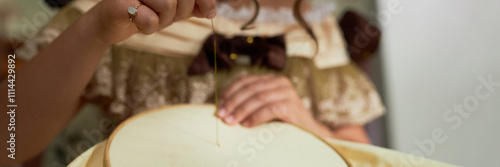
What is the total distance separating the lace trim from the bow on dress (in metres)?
0.03

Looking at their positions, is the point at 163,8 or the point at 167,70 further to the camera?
the point at 167,70

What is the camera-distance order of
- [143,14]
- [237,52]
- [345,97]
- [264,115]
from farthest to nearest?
[345,97], [237,52], [264,115], [143,14]

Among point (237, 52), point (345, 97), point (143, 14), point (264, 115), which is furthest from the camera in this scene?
point (345, 97)

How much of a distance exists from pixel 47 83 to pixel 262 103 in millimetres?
212

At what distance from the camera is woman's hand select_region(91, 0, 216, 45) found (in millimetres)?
242

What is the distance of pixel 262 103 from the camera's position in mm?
381

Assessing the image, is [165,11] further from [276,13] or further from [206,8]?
[276,13]

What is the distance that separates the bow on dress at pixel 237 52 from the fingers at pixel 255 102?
0.16 ft

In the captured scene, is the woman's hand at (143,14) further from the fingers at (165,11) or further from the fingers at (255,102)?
the fingers at (255,102)

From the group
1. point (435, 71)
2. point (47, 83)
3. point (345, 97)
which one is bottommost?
point (345, 97)

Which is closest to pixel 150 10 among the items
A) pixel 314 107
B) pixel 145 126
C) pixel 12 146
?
pixel 145 126

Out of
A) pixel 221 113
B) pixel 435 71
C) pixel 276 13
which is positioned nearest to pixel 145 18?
pixel 221 113

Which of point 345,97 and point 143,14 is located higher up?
point 143,14

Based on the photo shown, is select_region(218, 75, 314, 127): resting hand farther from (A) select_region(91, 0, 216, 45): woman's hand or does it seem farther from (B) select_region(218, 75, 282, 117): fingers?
(A) select_region(91, 0, 216, 45): woman's hand
